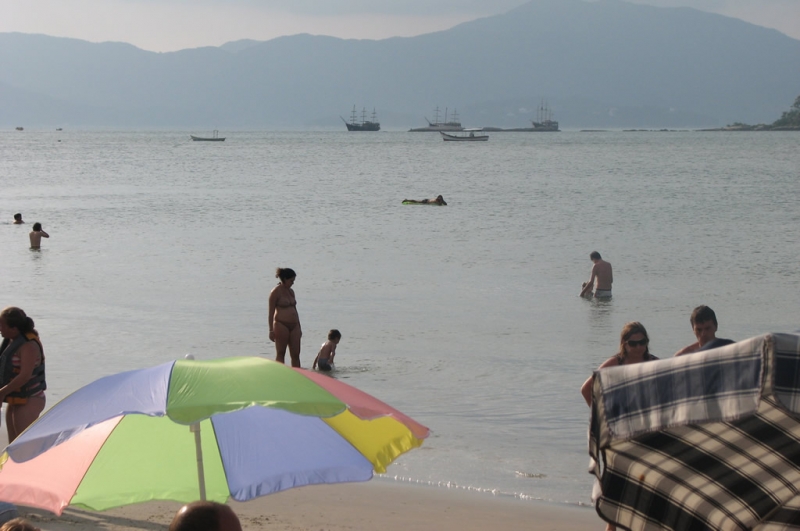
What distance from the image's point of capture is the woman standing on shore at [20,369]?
615cm

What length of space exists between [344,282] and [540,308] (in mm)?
4542

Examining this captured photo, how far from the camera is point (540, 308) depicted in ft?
54.3

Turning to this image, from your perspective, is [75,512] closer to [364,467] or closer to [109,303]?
[364,467]

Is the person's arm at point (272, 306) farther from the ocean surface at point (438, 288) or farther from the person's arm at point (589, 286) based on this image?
the person's arm at point (589, 286)

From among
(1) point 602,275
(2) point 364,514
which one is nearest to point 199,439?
(2) point 364,514

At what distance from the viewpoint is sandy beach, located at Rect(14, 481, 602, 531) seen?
6492mm

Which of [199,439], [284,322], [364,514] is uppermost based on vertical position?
[199,439]

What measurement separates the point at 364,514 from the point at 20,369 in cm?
257

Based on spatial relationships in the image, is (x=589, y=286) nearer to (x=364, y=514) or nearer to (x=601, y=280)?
(x=601, y=280)

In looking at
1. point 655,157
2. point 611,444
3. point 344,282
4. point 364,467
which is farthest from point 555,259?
point 655,157

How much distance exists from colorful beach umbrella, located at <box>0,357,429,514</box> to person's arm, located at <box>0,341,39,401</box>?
178 cm

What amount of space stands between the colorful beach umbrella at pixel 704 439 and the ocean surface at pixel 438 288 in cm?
435

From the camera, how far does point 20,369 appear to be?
20.5 ft

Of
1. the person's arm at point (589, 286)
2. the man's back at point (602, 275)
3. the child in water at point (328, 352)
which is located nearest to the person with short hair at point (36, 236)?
the person's arm at point (589, 286)
